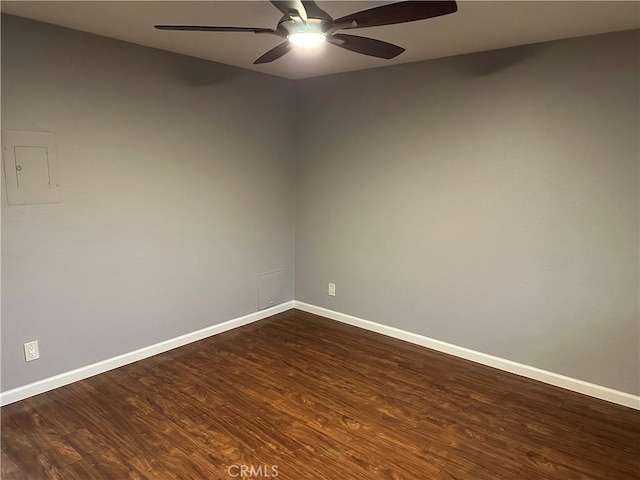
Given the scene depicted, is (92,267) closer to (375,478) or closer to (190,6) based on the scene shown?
(190,6)

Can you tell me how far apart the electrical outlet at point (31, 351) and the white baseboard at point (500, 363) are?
240 cm

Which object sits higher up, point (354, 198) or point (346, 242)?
point (354, 198)

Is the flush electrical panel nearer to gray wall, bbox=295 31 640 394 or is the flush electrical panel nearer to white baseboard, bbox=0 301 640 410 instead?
white baseboard, bbox=0 301 640 410

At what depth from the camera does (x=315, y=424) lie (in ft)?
8.20

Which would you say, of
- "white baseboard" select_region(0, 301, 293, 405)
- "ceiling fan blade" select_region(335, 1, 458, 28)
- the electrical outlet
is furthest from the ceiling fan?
"white baseboard" select_region(0, 301, 293, 405)

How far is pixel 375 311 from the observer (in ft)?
12.8

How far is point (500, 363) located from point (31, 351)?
3244mm

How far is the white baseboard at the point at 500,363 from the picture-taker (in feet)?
9.04

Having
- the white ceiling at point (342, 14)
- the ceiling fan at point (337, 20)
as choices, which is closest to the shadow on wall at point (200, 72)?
the white ceiling at point (342, 14)

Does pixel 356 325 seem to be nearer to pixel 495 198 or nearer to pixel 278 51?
pixel 495 198

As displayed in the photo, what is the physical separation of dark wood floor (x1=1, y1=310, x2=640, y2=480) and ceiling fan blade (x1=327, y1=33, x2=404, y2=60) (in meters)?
2.11

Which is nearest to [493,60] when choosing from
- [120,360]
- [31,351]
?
[120,360]

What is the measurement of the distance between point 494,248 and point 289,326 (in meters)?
1.96

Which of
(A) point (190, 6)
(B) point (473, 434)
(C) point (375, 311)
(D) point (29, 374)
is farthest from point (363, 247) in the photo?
(D) point (29, 374)
